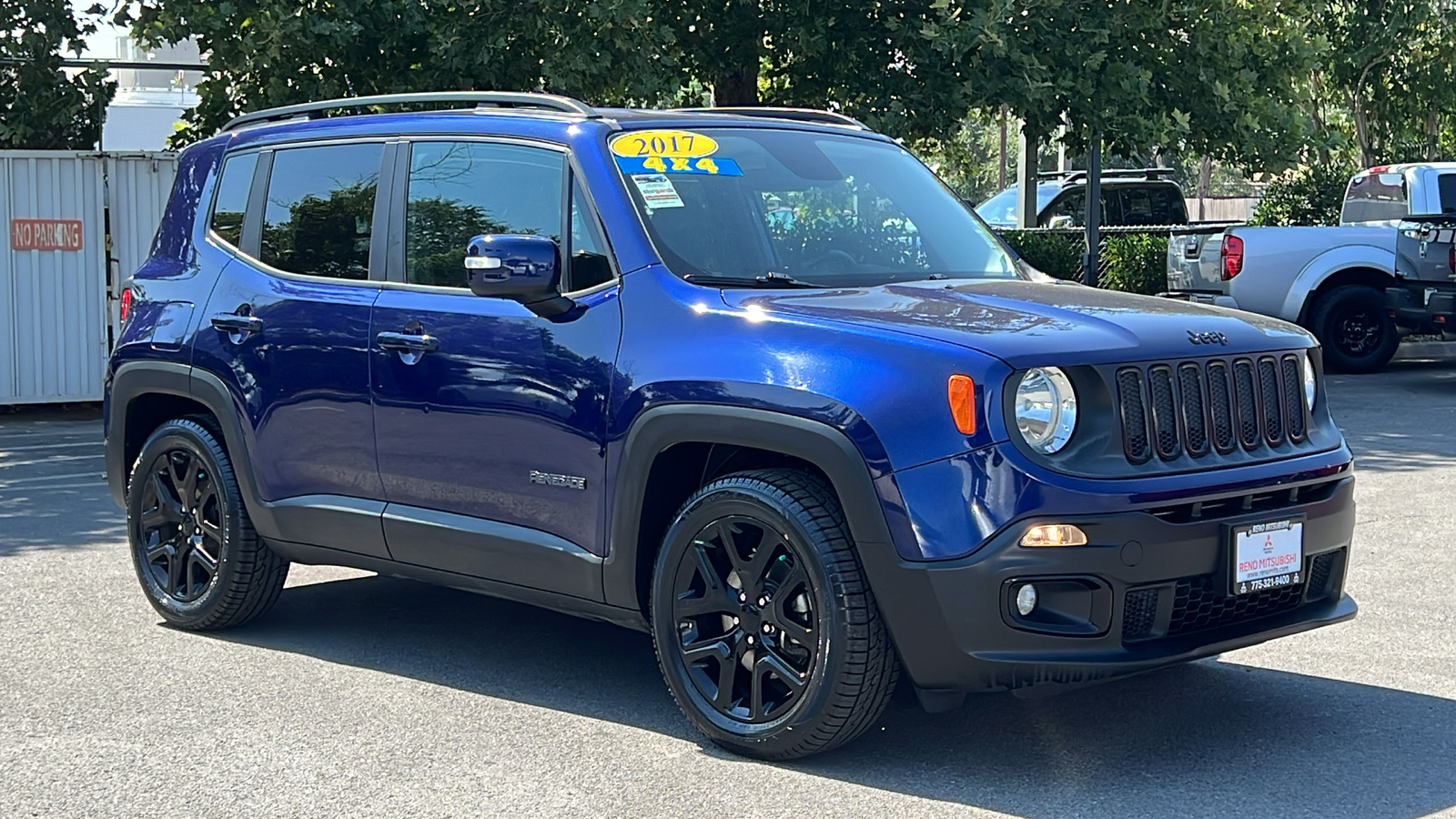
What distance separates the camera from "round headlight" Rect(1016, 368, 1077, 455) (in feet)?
15.1

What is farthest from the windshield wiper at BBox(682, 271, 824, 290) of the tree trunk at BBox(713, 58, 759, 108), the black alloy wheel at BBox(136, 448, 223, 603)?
the tree trunk at BBox(713, 58, 759, 108)

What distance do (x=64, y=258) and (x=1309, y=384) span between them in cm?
1237

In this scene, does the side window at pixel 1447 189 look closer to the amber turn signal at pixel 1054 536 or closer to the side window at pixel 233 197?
the side window at pixel 233 197

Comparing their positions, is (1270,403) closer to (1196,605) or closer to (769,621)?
(1196,605)

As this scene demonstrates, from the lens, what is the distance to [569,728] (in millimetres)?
5379

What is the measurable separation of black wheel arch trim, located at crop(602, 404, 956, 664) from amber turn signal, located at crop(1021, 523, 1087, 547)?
0.28 m

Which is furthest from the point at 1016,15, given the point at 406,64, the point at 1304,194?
the point at 1304,194

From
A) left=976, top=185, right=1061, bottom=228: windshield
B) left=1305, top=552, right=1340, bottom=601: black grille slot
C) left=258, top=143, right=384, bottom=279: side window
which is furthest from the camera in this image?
left=976, top=185, right=1061, bottom=228: windshield

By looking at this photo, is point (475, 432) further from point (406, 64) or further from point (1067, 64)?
point (1067, 64)

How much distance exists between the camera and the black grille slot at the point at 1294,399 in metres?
5.13

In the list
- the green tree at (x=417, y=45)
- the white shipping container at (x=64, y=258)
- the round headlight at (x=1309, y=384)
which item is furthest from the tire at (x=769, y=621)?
the white shipping container at (x=64, y=258)

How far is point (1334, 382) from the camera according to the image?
16.1 m

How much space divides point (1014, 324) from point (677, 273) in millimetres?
1043

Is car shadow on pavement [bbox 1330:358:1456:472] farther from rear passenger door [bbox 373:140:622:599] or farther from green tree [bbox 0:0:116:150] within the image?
green tree [bbox 0:0:116:150]
